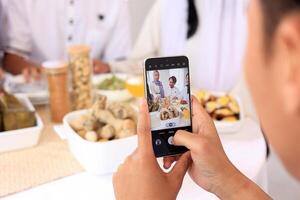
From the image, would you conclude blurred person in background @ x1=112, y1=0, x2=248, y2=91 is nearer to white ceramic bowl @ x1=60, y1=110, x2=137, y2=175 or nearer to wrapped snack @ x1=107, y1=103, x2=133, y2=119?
wrapped snack @ x1=107, y1=103, x2=133, y2=119

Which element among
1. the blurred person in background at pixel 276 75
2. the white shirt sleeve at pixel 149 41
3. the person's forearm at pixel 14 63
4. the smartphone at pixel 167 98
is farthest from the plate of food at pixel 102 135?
the white shirt sleeve at pixel 149 41

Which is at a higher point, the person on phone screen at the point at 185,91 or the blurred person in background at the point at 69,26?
the blurred person in background at the point at 69,26

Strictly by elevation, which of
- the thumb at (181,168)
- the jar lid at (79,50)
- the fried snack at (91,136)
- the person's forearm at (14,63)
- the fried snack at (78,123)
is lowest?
the thumb at (181,168)

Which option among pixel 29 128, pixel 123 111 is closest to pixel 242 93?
pixel 123 111

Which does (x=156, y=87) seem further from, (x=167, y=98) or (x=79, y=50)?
(x=79, y=50)

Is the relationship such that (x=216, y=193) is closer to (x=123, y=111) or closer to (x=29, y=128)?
(x=123, y=111)

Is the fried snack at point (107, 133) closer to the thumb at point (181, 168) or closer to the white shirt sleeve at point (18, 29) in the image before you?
the thumb at point (181, 168)

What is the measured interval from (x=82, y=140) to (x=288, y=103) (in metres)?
0.56

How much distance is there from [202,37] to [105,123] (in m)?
0.95

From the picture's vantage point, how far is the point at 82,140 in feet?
2.91

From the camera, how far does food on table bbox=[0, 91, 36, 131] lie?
0.99 metres

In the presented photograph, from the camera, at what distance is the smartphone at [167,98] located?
79 centimetres

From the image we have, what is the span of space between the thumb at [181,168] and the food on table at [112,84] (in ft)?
1.78

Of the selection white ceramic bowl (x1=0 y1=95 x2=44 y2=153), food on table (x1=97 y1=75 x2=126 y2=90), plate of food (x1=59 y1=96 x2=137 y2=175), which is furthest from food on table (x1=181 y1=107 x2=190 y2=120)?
food on table (x1=97 y1=75 x2=126 y2=90)
